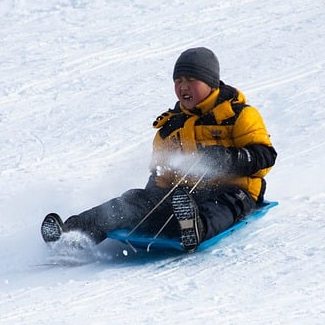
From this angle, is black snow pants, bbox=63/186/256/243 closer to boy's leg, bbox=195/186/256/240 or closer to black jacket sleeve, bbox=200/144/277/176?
boy's leg, bbox=195/186/256/240

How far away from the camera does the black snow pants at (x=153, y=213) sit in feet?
14.7

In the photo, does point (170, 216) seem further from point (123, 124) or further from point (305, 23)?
point (305, 23)

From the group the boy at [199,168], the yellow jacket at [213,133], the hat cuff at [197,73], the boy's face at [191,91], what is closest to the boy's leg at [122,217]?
the boy at [199,168]

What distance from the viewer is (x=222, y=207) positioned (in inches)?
178

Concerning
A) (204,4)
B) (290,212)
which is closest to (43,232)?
(290,212)

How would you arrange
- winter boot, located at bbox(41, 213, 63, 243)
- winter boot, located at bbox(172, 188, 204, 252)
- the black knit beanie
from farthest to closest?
the black knit beanie < winter boot, located at bbox(41, 213, 63, 243) < winter boot, located at bbox(172, 188, 204, 252)

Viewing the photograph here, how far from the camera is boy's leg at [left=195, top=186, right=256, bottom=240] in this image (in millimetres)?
4371

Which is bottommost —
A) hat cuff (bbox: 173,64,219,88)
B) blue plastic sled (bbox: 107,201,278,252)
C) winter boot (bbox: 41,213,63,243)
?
blue plastic sled (bbox: 107,201,278,252)

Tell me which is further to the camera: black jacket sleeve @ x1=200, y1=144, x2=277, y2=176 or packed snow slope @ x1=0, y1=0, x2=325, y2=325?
black jacket sleeve @ x1=200, y1=144, x2=277, y2=176

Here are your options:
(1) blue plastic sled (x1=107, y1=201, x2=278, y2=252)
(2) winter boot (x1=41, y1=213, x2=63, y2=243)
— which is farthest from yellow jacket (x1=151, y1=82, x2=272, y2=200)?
(2) winter boot (x1=41, y1=213, x2=63, y2=243)

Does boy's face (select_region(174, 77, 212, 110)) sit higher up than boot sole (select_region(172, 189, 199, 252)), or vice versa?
boy's face (select_region(174, 77, 212, 110))

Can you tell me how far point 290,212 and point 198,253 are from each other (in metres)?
0.76

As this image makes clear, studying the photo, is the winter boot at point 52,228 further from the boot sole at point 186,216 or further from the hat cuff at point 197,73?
the hat cuff at point 197,73

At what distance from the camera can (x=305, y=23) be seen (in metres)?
9.44
